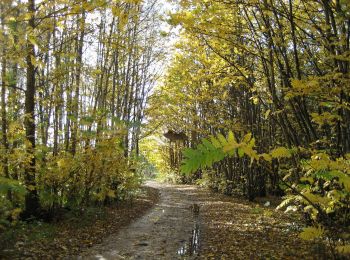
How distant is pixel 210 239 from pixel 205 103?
29.5 ft

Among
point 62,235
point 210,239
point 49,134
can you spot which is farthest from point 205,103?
point 62,235

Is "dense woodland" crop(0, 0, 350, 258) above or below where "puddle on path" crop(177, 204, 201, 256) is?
above

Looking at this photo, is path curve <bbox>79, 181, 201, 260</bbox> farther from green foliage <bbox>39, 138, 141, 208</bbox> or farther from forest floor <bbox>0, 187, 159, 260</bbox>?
green foliage <bbox>39, 138, 141, 208</bbox>

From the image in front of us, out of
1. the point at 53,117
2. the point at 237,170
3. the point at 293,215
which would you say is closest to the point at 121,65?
the point at 53,117

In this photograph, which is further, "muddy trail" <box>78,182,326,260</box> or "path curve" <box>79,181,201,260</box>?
"path curve" <box>79,181,201,260</box>

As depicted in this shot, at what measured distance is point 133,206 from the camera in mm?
13602

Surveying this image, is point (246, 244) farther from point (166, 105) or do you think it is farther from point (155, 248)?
point (166, 105)

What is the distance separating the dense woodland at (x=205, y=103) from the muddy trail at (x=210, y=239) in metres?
0.69

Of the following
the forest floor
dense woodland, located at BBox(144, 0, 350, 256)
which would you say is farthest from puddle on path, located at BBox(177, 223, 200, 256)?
the forest floor

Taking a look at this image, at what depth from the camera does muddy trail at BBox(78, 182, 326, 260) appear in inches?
244

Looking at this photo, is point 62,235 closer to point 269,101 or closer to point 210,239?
point 210,239

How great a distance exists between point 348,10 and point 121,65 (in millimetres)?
12496

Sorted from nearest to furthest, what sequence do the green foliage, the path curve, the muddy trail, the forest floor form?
the forest floor → the muddy trail → the path curve → the green foliage

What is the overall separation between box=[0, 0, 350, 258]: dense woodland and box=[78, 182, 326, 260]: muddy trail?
688mm
